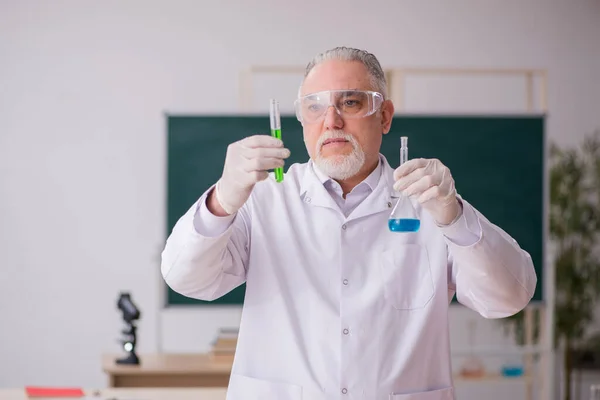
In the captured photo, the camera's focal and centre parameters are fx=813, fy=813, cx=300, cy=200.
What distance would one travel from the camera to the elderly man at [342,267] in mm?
1611

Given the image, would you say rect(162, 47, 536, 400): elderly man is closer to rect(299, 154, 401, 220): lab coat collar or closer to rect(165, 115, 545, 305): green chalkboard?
rect(299, 154, 401, 220): lab coat collar

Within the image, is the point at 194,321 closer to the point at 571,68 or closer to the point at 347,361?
the point at 571,68

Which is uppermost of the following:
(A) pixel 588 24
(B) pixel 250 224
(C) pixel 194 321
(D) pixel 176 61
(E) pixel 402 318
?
(A) pixel 588 24

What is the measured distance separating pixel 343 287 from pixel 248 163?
370 millimetres

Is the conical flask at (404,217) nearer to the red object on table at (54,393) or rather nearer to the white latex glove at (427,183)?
the white latex glove at (427,183)

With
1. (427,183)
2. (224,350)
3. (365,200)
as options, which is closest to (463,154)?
(224,350)

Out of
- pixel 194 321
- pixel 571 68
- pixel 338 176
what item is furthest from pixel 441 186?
pixel 571 68

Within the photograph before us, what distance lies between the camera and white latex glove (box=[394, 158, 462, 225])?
152 centimetres

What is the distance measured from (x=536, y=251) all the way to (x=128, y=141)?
2.78m

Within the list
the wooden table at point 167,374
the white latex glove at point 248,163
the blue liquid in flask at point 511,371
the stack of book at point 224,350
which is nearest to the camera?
the white latex glove at point 248,163

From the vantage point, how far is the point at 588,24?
582 cm

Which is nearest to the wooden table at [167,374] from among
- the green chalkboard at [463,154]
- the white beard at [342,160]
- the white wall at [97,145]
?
the green chalkboard at [463,154]

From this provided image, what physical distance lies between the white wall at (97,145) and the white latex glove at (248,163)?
3.94 metres

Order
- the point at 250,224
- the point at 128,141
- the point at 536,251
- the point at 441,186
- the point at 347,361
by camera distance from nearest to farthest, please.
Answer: the point at 441,186
the point at 347,361
the point at 250,224
the point at 536,251
the point at 128,141
